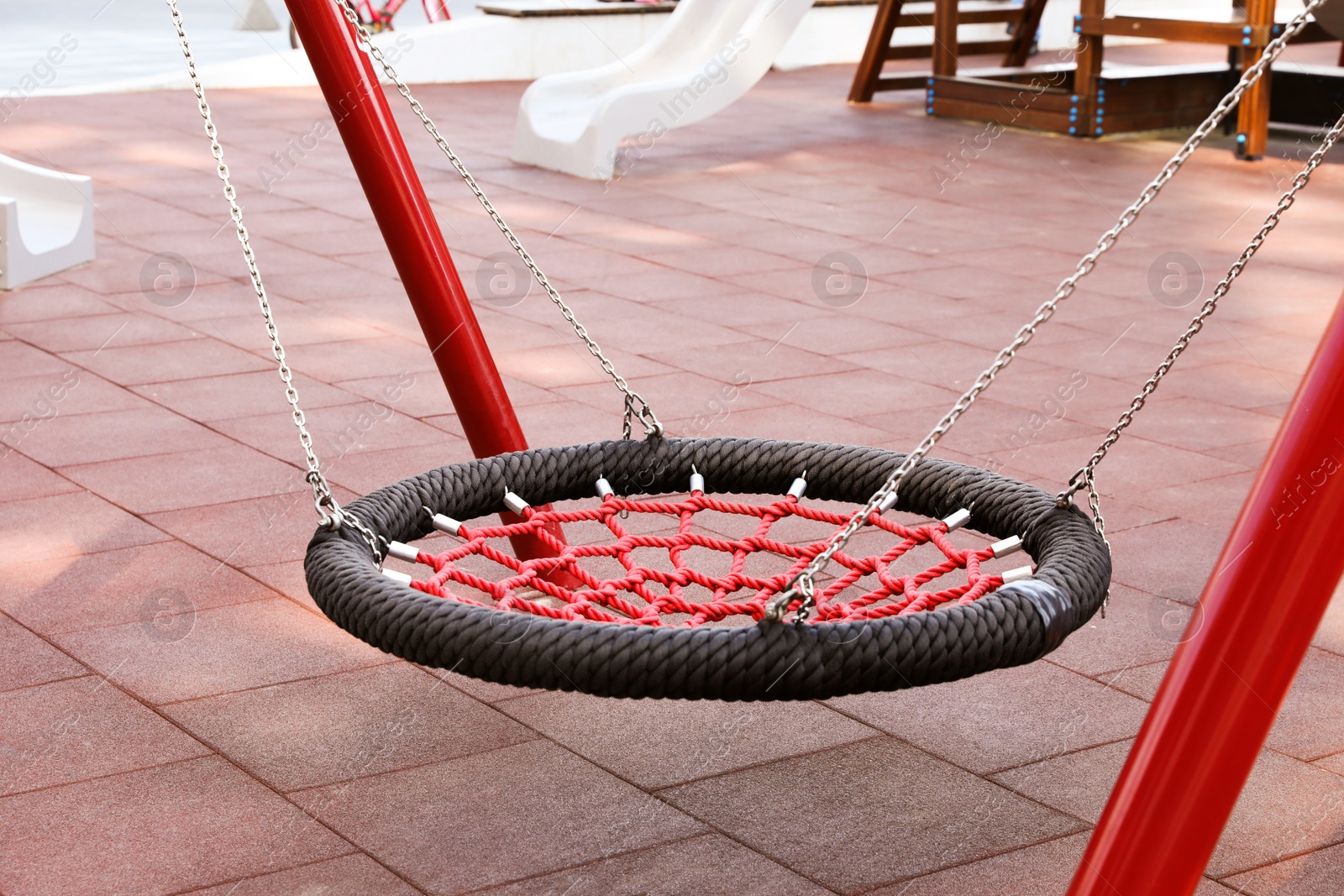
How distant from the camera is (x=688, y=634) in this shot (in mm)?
2088

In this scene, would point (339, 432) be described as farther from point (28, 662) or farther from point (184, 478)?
point (28, 662)

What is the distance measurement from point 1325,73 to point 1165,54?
5.13 m

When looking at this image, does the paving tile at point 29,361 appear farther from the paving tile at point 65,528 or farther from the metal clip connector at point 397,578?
the metal clip connector at point 397,578

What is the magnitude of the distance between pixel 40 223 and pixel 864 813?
5.16 metres

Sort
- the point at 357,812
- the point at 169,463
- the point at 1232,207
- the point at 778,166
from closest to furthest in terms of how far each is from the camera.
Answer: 1. the point at 357,812
2. the point at 169,463
3. the point at 1232,207
4. the point at 778,166

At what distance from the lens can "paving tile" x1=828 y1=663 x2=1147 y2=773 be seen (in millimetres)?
2803

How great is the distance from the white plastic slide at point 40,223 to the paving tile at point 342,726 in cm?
372

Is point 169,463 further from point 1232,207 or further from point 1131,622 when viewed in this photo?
point 1232,207

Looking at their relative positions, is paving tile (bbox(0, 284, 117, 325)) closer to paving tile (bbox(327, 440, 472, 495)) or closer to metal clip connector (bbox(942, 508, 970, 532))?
paving tile (bbox(327, 440, 472, 495))

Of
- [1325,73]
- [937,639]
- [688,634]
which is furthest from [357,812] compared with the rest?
[1325,73]

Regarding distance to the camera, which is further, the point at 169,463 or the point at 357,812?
the point at 169,463

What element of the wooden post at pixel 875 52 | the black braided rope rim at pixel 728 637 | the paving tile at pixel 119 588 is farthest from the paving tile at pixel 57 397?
the wooden post at pixel 875 52

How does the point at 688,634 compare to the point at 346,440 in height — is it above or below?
above

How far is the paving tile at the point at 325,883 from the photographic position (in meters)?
2.31
